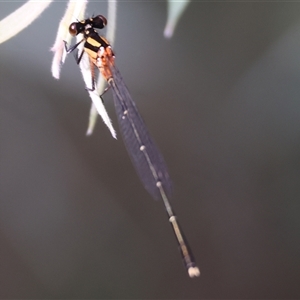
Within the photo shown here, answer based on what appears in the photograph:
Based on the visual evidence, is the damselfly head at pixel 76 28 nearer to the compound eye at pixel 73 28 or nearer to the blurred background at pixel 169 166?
the compound eye at pixel 73 28

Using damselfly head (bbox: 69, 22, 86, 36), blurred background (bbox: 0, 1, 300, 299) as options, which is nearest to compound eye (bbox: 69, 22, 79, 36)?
damselfly head (bbox: 69, 22, 86, 36)

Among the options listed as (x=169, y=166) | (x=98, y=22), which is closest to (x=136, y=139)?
(x=169, y=166)

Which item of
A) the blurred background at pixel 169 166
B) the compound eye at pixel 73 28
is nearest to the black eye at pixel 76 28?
the compound eye at pixel 73 28

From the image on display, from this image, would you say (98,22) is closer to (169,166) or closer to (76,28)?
(76,28)

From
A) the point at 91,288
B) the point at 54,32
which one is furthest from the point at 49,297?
the point at 54,32

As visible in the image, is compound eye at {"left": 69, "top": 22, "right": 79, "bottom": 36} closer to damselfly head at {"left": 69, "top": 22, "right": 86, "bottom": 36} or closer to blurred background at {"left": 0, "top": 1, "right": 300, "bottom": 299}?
damselfly head at {"left": 69, "top": 22, "right": 86, "bottom": 36}

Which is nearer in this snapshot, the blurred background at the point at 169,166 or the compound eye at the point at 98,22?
the compound eye at the point at 98,22
